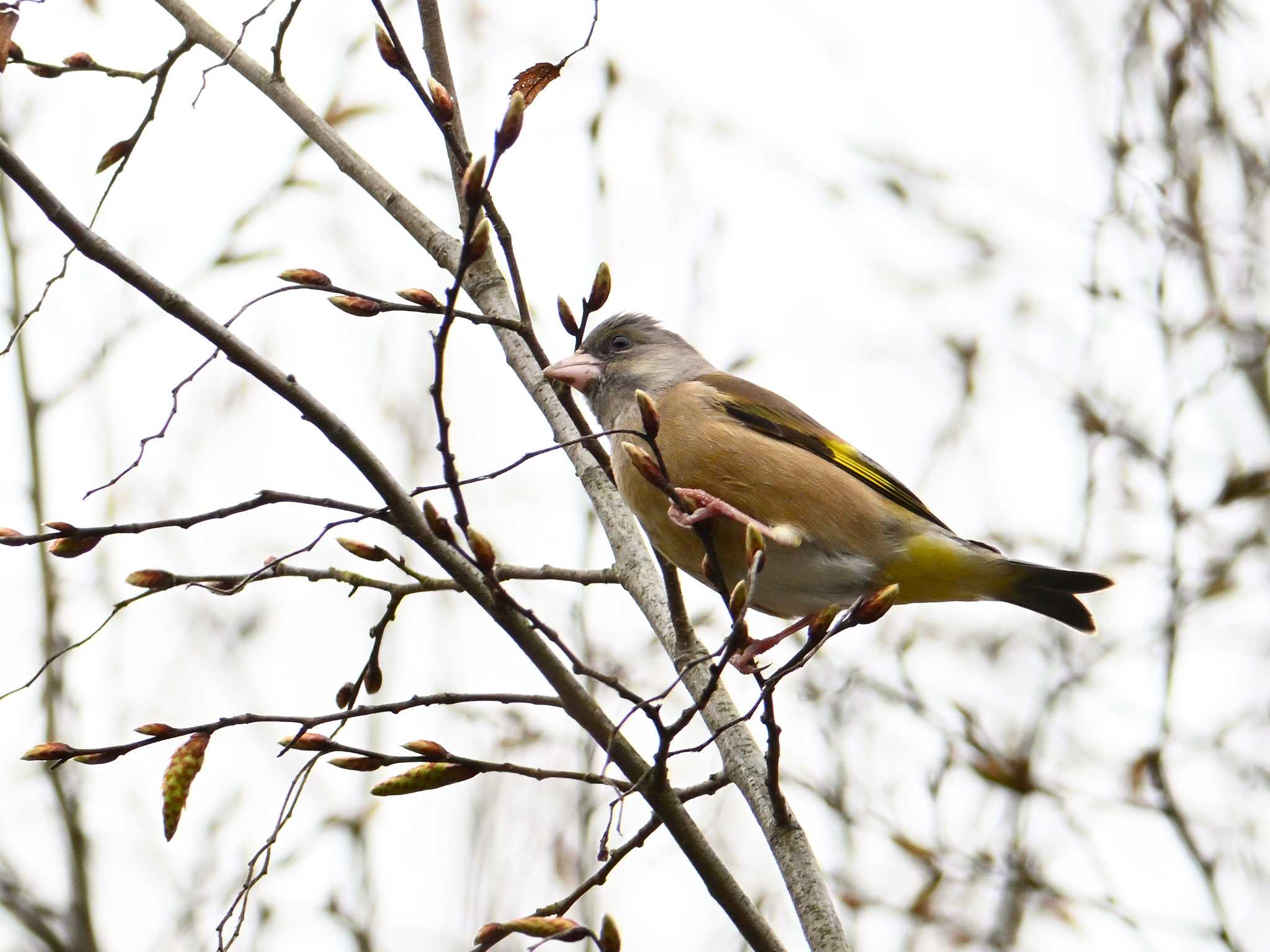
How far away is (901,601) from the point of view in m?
5.20

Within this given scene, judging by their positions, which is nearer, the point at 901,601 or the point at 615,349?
the point at 901,601

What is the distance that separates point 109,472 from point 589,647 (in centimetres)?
261

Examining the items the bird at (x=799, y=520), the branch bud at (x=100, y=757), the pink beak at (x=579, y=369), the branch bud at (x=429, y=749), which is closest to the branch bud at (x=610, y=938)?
the branch bud at (x=429, y=749)

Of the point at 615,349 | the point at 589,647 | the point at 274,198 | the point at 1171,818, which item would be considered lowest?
the point at 1171,818

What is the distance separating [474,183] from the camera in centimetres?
244

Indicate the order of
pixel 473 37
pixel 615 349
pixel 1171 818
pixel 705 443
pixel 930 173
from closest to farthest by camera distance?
pixel 705 443 → pixel 1171 818 → pixel 615 349 → pixel 930 173 → pixel 473 37

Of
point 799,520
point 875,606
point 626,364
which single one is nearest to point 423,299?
point 875,606

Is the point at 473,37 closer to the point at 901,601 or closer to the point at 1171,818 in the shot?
the point at 901,601

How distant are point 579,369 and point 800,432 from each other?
3.11 feet

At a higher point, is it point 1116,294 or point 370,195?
point 1116,294

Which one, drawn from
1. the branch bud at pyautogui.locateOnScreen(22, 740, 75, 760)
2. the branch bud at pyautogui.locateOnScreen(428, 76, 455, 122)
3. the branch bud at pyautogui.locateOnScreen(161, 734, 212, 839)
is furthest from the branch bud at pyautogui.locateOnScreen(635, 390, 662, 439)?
the branch bud at pyautogui.locateOnScreen(22, 740, 75, 760)

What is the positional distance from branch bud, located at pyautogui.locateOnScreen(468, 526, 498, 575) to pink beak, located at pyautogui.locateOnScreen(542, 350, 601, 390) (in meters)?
2.36

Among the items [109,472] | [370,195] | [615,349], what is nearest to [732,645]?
[370,195]

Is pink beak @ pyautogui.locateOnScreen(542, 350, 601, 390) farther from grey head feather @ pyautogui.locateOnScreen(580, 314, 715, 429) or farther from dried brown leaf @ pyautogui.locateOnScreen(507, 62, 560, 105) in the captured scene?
dried brown leaf @ pyautogui.locateOnScreen(507, 62, 560, 105)
